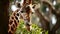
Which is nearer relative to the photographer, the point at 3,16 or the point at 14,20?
the point at 3,16

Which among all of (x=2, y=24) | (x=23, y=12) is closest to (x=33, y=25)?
(x=23, y=12)

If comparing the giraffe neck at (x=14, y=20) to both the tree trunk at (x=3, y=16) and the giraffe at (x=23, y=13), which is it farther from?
the tree trunk at (x=3, y=16)

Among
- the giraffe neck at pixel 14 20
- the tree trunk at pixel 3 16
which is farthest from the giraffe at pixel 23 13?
the tree trunk at pixel 3 16

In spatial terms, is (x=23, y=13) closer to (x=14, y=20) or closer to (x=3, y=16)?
(x=14, y=20)

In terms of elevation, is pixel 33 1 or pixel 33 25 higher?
pixel 33 1

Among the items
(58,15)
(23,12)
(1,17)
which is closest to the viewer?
(1,17)

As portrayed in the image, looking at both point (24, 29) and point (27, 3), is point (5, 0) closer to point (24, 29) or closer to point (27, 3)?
point (27, 3)

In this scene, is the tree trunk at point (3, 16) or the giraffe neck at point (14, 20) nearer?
the tree trunk at point (3, 16)

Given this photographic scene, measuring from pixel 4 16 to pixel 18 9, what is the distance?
2.59 ft

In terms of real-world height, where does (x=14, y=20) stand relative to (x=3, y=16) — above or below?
below

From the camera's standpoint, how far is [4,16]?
22cm

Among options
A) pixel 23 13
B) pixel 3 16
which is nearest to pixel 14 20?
pixel 23 13

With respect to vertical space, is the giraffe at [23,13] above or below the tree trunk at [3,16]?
below

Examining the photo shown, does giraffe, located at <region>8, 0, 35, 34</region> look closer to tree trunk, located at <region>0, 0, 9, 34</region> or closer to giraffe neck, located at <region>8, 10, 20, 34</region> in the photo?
giraffe neck, located at <region>8, 10, 20, 34</region>
